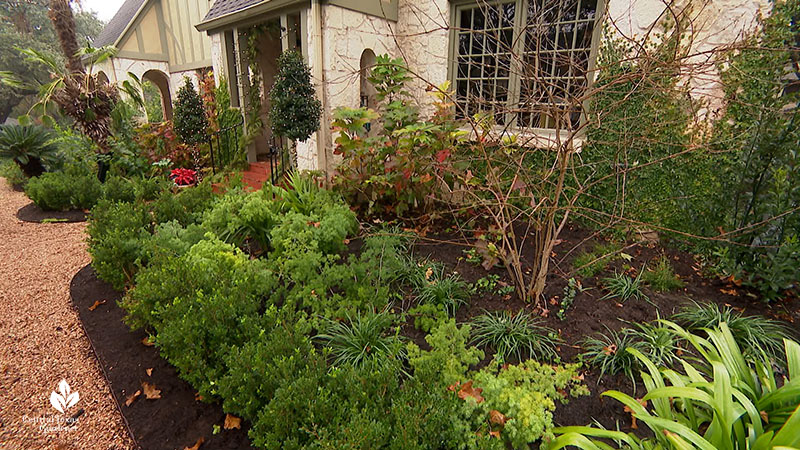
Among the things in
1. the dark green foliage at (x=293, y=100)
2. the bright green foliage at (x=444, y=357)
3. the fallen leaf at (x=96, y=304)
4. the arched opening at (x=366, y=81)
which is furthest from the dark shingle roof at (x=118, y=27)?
the bright green foliage at (x=444, y=357)

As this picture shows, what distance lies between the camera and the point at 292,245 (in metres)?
3.09

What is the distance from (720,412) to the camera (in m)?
1.54

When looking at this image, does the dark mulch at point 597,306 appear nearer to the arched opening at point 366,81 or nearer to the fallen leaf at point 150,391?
the fallen leaf at point 150,391

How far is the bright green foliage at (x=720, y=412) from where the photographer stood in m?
1.45

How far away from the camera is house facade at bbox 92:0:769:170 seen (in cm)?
368

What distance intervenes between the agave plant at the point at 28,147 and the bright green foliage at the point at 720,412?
9335mm

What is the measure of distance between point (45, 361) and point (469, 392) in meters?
2.94

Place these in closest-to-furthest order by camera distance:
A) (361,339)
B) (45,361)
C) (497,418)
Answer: (497,418) → (361,339) → (45,361)

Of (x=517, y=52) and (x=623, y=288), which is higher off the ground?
(x=517, y=52)

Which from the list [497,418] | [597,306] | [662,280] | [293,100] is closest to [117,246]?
[293,100]

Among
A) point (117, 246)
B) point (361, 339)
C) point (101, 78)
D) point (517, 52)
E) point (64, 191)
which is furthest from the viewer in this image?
point (101, 78)

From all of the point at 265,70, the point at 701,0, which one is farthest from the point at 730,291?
the point at 265,70

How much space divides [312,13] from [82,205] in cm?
442

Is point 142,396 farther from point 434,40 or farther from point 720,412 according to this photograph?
point 434,40
